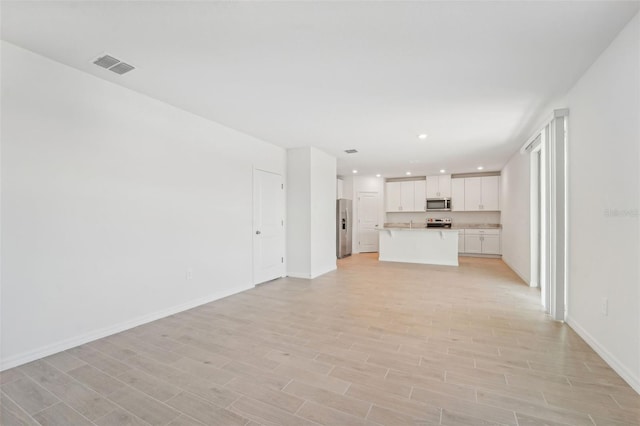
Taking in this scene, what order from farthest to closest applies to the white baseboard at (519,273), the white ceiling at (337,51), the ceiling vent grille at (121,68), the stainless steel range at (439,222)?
the stainless steel range at (439,222) < the white baseboard at (519,273) < the ceiling vent grille at (121,68) < the white ceiling at (337,51)

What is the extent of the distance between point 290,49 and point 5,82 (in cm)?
228

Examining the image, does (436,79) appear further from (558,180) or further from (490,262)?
(490,262)

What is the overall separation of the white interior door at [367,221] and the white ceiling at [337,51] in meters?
5.85

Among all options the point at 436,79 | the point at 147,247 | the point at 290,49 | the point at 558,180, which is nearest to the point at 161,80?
the point at 290,49

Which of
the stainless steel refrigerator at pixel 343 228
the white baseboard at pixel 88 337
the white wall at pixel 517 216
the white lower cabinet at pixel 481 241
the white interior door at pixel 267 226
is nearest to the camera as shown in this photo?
the white baseboard at pixel 88 337

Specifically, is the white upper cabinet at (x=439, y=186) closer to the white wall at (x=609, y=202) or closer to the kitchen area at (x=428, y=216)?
the kitchen area at (x=428, y=216)

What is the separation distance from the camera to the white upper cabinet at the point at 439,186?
372 inches

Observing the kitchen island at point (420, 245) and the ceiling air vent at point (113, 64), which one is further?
the kitchen island at point (420, 245)

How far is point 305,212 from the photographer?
5773mm

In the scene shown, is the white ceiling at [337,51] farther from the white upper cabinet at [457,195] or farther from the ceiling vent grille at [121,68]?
the white upper cabinet at [457,195]

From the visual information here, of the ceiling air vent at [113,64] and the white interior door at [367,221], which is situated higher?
the ceiling air vent at [113,64]

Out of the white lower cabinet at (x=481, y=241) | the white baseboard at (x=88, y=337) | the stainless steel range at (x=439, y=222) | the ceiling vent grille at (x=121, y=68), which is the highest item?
the ceiling vent grille at (x=121, y=68)

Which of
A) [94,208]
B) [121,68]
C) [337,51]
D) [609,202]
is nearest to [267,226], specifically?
[94,208]

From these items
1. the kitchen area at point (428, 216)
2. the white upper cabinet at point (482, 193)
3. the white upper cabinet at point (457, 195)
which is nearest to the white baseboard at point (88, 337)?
the kitchen area at point (428, 216)
